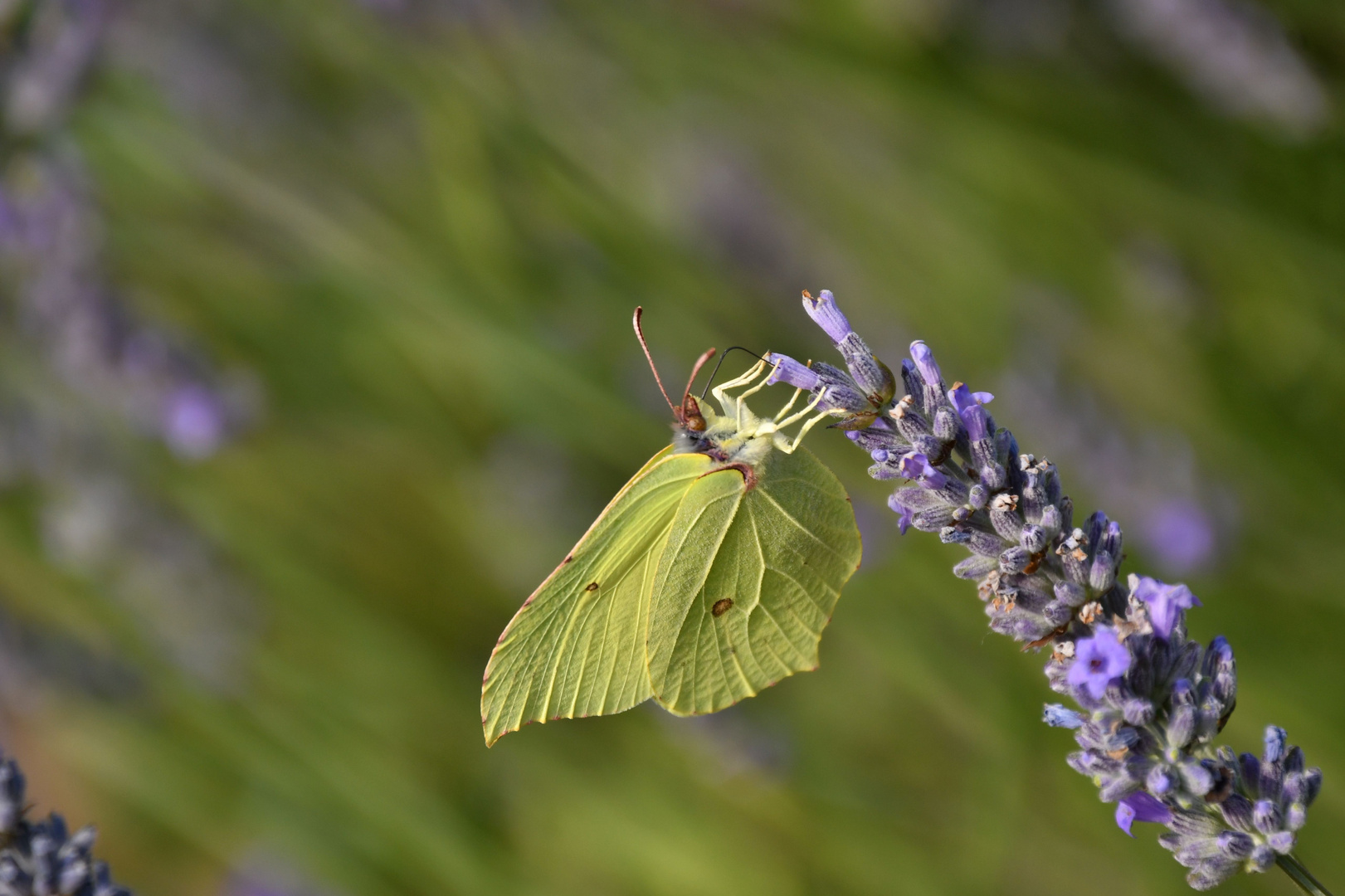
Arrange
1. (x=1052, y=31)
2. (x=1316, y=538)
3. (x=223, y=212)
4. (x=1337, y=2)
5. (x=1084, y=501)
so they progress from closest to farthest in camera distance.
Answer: (x=1337, y=2) → (x=1316, y=538) → (x=1052, y=31) → (x=1084, y=501) → (x=223, y=212)

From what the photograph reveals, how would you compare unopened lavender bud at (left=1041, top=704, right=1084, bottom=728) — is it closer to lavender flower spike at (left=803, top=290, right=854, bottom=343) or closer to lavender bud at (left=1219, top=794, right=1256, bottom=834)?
lavender bud at (left=1219, top=794, right=1256, bottom=834)

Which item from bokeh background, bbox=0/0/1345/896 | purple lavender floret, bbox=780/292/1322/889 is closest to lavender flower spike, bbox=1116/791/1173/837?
purple lavender floret, bbox=780/292/1322/889

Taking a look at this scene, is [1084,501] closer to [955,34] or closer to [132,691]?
[955,34]

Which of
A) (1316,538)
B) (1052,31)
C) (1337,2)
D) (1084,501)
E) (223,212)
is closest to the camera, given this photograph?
(1337,2)

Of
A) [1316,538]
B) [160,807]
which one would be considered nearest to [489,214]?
[160,807]

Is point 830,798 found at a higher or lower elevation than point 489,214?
lower

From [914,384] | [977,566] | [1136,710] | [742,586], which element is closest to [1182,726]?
[1136,710]

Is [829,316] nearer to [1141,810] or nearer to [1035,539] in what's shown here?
[1035,539]

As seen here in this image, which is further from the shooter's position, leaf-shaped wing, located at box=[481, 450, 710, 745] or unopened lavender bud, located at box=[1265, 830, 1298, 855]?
leaf-shaped wing, located at box=[481, 450, 710, 745]
